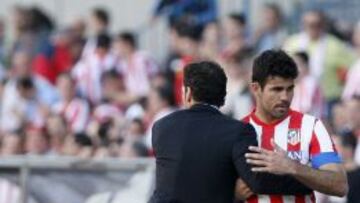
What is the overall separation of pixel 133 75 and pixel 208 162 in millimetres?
9934

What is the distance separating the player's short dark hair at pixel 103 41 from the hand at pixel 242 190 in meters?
10.3

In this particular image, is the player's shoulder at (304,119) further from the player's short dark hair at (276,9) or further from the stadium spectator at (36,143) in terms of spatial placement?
the player's short dark hair at (276,9)

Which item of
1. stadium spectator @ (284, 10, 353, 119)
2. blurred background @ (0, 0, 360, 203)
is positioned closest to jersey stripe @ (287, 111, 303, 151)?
blurred background @ (0, 0, 360, 203)

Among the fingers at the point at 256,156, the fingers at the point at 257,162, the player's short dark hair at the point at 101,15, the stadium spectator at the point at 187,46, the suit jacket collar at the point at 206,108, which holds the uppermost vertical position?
the player's short dark hair at the point at 101,15

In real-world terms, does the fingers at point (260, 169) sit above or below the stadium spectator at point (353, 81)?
below

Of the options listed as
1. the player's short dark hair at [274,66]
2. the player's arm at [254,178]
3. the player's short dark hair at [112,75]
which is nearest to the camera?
the player's arm at [254,178]

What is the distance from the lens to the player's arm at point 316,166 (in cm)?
830

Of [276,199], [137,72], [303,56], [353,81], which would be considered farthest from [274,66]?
[137,72]

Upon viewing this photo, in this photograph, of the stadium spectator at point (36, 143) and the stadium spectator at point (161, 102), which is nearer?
the stadium spectator at point (161, 102)

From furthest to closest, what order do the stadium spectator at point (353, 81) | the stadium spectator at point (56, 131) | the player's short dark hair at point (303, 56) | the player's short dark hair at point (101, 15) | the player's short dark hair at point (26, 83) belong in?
the player's short dark hair at point (101, 15)
the player's short dark hair at point (26, 83)
the stadium spectator at point (56, 131)
the stadium spectator at point (353, 81)
the player's short dark hair at point (303, 56)

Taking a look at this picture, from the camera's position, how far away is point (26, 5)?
22.3 m

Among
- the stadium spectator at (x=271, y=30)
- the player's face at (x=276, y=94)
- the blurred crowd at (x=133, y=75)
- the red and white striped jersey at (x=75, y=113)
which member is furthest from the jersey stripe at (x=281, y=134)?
the red and white striped jersey at (x=75, y=113)

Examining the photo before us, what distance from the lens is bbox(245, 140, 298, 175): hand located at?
829 cm

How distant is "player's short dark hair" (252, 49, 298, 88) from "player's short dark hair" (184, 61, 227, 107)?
0.21m
